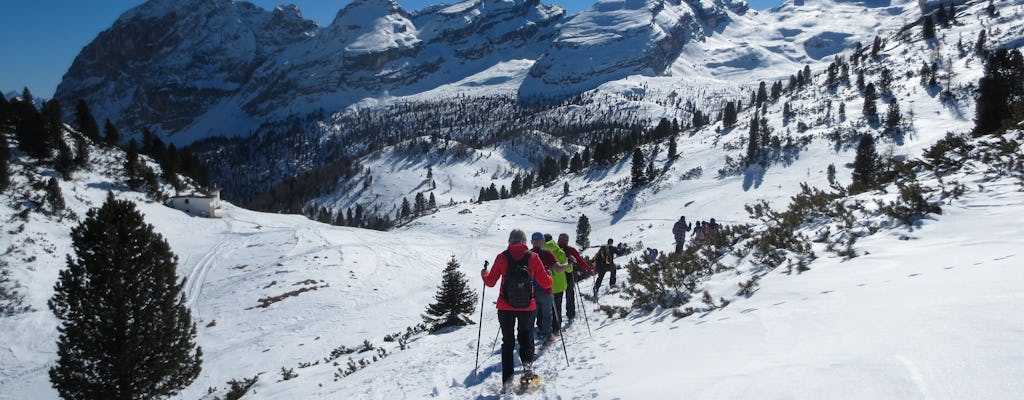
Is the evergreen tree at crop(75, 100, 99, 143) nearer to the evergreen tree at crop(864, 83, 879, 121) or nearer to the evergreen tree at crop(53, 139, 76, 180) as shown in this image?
the evergreen tree at crop(53, 139, 76, 180)

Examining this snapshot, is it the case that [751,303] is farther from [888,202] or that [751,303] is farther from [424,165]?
[424,165]

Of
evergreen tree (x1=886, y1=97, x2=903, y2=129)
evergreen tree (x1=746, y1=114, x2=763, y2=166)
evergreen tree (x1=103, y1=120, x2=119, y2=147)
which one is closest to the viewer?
evergreen tree (x1=886, y1=97, x2=903, y2=129)

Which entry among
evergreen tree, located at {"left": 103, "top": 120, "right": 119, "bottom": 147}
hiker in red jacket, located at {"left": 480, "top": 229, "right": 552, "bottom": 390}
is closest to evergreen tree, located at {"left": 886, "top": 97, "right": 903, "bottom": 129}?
hiker in red jacket, located at {"left": 480, "top": 229, "right": 552, "bottom": 390}

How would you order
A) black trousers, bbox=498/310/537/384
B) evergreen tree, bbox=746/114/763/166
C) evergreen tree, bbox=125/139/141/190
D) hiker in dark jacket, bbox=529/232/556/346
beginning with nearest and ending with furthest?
black trousers, bbox=498/310/537/384, hiker in dark jacket, bbox=529/232/556/346, evergreen tree, bbox=125/139/141/190, evergreen tree, bbox=746/114/763/166

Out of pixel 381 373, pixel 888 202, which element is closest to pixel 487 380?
pixel 381 373

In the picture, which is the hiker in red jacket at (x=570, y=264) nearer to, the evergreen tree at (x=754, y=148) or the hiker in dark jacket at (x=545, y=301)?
the hiker in dark jacket at (x=545, y=301)

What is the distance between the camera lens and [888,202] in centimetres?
945

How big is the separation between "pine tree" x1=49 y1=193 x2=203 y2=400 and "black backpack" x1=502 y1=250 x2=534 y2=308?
14.5 metres

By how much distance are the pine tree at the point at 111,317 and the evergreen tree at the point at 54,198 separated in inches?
1049

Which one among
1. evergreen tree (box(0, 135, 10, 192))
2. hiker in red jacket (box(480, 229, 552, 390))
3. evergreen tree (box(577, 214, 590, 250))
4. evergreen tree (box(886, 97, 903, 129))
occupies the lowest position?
evergreen tree (box(577, 214, 590, 250))

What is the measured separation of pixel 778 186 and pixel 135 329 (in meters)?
43.8

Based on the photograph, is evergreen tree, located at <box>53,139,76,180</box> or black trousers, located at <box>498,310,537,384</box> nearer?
black trousers, located at <box>498,310,537,384</box>

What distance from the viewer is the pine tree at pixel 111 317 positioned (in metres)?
15.0

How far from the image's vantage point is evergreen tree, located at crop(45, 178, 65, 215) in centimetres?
3535
